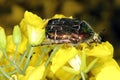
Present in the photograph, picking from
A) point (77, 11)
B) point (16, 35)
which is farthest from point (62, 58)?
point (77, 11)

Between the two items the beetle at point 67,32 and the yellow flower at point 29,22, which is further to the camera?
the yellow flower at point 29,22

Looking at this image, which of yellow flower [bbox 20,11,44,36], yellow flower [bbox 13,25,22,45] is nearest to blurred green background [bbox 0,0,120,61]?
yellow flower [bbox 20,11,44,36]

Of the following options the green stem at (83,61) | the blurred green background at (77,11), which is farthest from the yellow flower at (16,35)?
the blurred green background at (77,11)

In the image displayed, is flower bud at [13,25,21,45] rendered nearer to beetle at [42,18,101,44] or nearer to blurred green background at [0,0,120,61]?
beetle at [42,18,101,44]

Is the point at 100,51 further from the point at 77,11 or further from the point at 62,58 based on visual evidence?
the point at 77,11

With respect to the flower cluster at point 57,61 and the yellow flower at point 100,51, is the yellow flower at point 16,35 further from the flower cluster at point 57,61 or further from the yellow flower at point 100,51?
the yellow flower at point 100,51

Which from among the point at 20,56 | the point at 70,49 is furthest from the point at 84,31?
the point at 20,56
